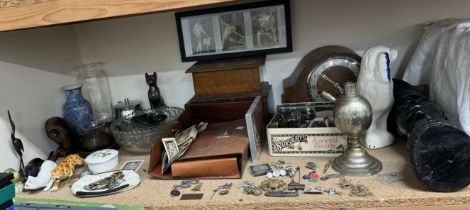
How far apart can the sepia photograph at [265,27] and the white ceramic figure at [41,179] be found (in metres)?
0.68

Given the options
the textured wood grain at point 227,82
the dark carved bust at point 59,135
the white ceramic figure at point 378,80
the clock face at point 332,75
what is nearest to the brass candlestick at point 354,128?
the white ceramic figure at point 378,80

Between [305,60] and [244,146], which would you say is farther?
[305,60]

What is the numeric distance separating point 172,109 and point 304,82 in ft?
1.45

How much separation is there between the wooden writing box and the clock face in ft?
0.50

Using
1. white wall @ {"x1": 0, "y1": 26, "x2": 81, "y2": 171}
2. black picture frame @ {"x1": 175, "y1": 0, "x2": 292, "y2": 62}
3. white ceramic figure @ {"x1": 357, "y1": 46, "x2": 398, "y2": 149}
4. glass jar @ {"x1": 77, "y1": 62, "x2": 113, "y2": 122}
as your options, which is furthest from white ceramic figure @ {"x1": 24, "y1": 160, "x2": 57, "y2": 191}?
white ceramic figure @ {"x1": 357, "y1": 46, "x2": 398, "y2": 149}

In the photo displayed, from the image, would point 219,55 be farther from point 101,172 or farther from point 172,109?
point 101,172

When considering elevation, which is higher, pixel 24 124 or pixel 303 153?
pixel 24 124

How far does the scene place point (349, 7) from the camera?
3.79 feet

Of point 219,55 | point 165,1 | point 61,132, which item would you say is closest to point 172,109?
point 219,55

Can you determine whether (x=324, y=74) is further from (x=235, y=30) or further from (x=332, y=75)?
(x=235, y=30)

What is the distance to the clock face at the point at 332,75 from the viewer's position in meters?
1.04

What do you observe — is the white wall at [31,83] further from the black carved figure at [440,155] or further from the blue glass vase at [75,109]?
the black carved figure at [440,155]

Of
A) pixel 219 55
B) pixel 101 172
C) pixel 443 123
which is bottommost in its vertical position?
pixel 101 172

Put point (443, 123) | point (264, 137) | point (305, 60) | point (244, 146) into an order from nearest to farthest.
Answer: point (443, 123) < point (244, 146) < point (264, 137) < point (305, 60)
